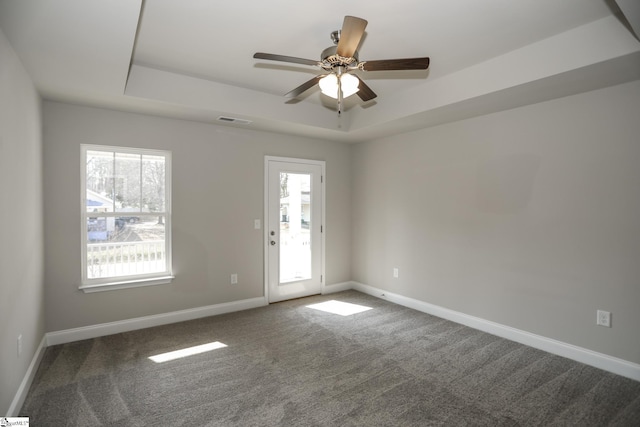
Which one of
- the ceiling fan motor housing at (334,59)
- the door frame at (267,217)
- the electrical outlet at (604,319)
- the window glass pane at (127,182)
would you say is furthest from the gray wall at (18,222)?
the electrical outlet at (604,319)

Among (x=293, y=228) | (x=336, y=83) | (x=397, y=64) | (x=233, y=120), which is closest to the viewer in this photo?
(x=397, y=64)

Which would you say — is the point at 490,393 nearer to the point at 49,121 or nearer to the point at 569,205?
the point at 569,205

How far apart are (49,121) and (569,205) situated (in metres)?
5.14

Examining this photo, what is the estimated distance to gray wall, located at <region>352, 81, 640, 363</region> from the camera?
2.88 metres

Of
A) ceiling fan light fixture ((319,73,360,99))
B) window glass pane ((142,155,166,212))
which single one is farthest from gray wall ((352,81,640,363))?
window glass pane ((142,155,166,212))

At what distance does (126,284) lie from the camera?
3.76 meters

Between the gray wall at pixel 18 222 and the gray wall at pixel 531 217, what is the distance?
4102 mm

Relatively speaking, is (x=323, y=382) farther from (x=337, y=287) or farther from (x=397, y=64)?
(x=337, y=287)

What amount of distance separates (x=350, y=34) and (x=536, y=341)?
133 inches

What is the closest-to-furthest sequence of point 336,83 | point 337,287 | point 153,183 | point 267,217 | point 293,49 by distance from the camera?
point 336,83, point 293,49, point 153,183, point 267,217, point 337,287

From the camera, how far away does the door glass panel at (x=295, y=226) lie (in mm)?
4959

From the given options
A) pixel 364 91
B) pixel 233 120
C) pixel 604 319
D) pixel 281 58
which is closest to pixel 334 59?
pixel 281 58

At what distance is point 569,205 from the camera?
316cm

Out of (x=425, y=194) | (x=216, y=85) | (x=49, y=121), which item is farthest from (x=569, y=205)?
(x=49, y=121)
